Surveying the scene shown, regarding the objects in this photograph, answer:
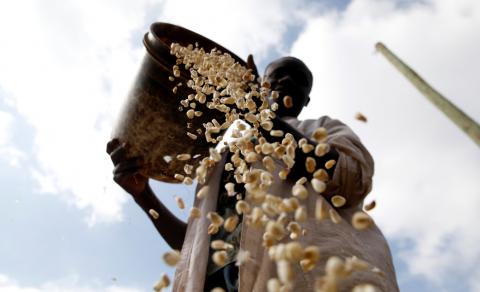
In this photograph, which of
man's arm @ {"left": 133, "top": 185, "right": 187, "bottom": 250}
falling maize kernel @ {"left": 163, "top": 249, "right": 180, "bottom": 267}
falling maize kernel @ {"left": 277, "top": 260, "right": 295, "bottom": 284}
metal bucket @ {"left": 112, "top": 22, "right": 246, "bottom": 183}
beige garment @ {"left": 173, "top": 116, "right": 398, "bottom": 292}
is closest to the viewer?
falling maize kernel @ {"left": 277, "top": 260, "right": 295, "bottom": 284}

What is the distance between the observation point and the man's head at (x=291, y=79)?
1.69 meters

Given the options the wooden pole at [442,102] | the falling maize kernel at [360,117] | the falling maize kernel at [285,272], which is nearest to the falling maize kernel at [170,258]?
the falling maize kernel at [285,272]

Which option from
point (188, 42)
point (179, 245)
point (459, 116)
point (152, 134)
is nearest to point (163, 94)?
point (152, 134)

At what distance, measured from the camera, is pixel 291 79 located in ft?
5.58

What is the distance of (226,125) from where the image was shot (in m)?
1.08

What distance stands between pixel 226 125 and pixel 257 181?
33 centimetres

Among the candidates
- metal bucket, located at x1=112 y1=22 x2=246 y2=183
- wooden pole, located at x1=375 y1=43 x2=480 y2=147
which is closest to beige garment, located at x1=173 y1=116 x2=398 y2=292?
metal bucket, located at x1=112 y1=22 x2=246 y2=183

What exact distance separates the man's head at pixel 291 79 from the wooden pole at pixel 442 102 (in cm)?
125

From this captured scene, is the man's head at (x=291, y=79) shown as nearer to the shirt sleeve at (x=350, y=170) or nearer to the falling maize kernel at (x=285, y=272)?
the shirt sleeve at (x=350, y=170)

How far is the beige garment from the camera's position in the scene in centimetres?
95

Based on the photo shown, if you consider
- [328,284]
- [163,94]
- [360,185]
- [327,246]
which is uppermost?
[163,94]

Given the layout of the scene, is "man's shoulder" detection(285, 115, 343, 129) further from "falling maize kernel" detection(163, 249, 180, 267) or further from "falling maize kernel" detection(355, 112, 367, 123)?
"falling maize kernel" detection(163, 249, 180, 267)

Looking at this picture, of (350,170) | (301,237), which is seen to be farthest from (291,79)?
(301,237)

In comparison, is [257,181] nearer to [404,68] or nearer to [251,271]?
[251,271]
